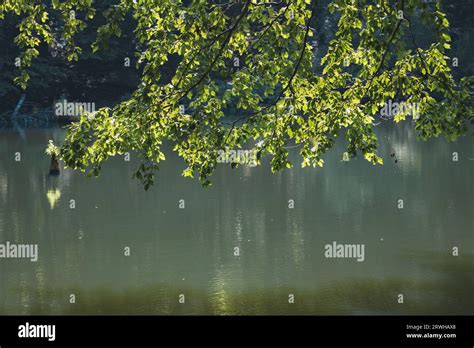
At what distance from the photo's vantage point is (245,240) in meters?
23.2

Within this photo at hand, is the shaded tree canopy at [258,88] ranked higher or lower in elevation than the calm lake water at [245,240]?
higher

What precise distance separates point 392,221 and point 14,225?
34.8 feet

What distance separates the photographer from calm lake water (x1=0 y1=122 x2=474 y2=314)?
693 inches

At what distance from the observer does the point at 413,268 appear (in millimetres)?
19875

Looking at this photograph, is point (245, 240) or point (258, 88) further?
point (245, 240)

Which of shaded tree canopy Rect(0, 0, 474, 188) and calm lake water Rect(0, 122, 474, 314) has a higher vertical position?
shaded tree canopy Rect(0, 0, 474, 188)

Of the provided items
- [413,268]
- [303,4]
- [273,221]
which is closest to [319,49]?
[273,221]

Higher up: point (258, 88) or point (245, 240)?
point (258, 88)

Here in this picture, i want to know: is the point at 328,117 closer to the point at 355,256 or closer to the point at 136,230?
the point at 355,256

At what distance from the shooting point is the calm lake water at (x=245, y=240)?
57.8ft

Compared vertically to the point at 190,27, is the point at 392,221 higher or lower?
lower

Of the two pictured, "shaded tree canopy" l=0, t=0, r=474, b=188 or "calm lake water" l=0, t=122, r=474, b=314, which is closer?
"shaded tree canopy" l=0, t=0, r=474, b=188
